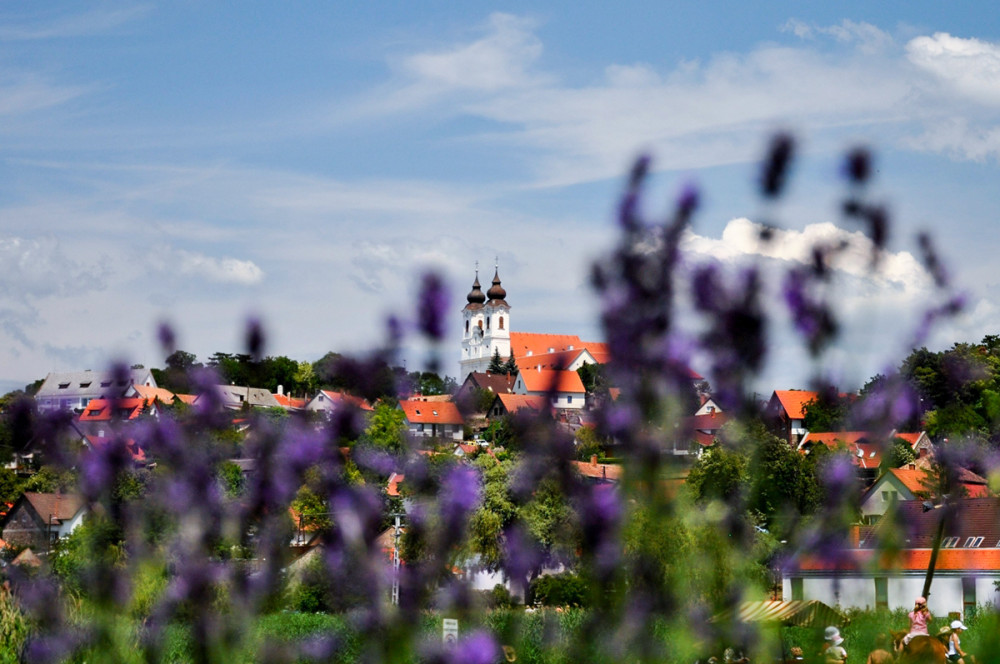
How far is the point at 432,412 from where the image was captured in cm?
297

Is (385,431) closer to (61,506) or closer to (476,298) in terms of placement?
(61,506)

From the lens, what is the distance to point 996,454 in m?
2.63

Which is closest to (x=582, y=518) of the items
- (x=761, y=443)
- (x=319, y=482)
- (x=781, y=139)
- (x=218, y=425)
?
(x=761, y=443)

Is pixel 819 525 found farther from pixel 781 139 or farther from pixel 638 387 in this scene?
pixel 781 139

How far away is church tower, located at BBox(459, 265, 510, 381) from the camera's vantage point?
127438 millimetres

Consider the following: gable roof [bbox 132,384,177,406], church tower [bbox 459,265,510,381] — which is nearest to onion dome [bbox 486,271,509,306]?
church tower [bbox 459,265,510,381]

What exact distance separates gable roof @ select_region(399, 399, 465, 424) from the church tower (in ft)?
400

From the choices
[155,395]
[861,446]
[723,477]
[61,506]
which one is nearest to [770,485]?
[861,446]

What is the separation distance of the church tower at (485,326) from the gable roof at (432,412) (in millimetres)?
121942

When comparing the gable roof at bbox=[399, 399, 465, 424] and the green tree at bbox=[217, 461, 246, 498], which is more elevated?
the gable roof at bbox=[399, 399, 465, 424]

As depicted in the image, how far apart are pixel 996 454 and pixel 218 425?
2017 millimetres

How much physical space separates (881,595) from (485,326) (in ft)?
422

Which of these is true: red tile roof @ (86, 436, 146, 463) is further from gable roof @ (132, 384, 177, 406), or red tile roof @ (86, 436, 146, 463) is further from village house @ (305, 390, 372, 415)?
village house @ (305, 390, 372, 415)

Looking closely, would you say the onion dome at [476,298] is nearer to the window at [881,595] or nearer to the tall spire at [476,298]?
the tall spire at [476,298]
